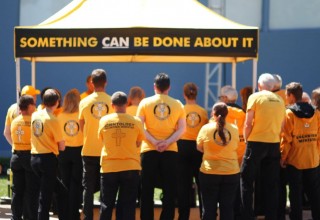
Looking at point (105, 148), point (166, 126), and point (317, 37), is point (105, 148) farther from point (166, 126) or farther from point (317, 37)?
point (317, 37)

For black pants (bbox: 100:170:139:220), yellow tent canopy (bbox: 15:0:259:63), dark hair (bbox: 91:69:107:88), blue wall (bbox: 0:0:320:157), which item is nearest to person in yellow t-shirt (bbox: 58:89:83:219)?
dark hair (bbox: 91:69:107:88)

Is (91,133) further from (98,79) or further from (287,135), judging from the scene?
(287,135)

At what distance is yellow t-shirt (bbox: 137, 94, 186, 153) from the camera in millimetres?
8891

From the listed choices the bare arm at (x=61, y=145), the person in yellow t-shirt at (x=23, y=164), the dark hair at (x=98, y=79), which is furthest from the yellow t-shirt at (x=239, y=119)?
the person in yellow t-shirt at (x=23, y=164)

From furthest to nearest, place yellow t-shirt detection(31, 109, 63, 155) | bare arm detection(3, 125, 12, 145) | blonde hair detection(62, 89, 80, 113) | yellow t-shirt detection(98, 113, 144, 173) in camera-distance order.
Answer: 1. bare arm detection(3, 125, 12, 145)
2. blonde hair detection(62, 89, 80, 113)
3. yellow t-shirt detection(31, 109, 63, 155)
4. yellow t-shirt detection(98, 113, 144, 173)

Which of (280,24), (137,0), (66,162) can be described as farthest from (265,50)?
(66,162)

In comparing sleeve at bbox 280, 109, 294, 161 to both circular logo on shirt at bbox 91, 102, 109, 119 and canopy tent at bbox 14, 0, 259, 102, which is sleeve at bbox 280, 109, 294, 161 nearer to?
canopy tent at bbox 14, 0, 259, 102

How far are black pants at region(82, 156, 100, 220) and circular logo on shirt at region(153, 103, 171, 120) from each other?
851 mm

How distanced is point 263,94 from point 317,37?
29.6 ft

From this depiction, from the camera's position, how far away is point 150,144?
29.2 feet

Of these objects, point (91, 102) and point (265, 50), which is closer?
point (91, 102)

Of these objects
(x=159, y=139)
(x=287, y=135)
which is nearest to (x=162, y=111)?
(x=159, y=139)

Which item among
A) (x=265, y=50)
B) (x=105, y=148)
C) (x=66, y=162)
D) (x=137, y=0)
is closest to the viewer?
(x=105, y=148)

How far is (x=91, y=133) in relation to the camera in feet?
29.4
